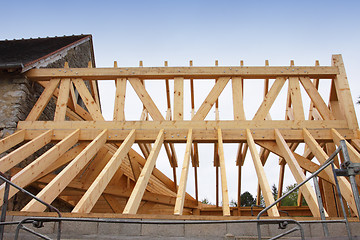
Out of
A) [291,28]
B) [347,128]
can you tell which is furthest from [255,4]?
[347,128]

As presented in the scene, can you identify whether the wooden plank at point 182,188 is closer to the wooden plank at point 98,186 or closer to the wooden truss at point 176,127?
the wooden truss at point 176,127

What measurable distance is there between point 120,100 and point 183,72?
5.25ft

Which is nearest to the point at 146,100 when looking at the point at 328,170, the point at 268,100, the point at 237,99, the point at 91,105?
the point at 91,105

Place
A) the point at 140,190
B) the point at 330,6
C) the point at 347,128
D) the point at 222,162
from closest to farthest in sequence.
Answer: the point at 140,190, the point at 222,162, the point at 347,128, the point at 330,6

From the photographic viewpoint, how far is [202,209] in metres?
10.6

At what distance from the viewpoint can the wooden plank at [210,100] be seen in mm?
7247

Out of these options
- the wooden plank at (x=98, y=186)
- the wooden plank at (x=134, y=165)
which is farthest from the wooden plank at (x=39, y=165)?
the wooden plank at (x=134, y=165)

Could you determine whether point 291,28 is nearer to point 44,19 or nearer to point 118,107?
point 118,107

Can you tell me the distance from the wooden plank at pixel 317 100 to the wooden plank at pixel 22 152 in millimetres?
5772

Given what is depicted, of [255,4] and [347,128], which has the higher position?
[255,4]

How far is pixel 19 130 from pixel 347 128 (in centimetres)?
694

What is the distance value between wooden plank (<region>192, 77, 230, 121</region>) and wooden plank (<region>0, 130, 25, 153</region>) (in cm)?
364

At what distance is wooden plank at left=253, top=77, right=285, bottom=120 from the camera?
23.8 feet

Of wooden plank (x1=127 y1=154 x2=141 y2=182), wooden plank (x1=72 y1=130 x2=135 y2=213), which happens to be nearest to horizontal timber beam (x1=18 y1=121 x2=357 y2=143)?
wooden plank (x1=72 y1=130 x2=135 y2=213)
